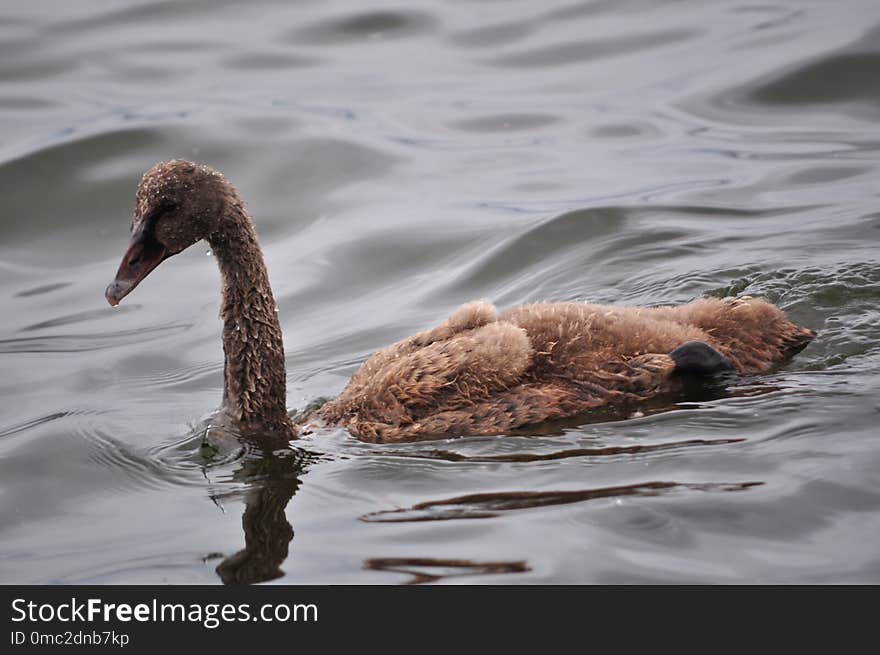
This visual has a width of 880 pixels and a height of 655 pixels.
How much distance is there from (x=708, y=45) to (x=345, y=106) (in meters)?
4.66

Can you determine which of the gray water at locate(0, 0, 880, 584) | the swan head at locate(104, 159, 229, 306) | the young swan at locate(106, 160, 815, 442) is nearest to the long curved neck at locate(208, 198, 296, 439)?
the young swan at locate(106, 160, 815, 442)

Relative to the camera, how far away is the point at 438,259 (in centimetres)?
1184

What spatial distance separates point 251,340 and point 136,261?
34.2 inches

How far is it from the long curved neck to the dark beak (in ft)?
1.27

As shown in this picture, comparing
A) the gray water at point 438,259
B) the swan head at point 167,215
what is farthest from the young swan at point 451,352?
the gray water at point 438,259

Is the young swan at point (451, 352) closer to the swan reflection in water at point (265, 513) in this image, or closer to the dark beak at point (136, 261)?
the dark beak at point (136, 261)

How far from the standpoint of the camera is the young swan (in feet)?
24.6

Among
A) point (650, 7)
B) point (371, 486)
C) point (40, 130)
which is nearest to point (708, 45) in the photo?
point (650, 7)

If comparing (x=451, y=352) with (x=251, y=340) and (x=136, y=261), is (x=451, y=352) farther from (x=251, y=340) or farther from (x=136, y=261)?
(x=136, y=261)

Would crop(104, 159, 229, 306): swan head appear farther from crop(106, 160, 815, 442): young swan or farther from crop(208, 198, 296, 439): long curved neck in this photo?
crop(208, 198, 296, 439): long curved neck

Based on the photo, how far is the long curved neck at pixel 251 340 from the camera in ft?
25.9

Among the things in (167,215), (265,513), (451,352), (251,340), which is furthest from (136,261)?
(451,352)

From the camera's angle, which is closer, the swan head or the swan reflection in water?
the swan reflection in water

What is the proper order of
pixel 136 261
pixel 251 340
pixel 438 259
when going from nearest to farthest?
pixel 136 261 → pixel 251 340 → pixel 438 259
